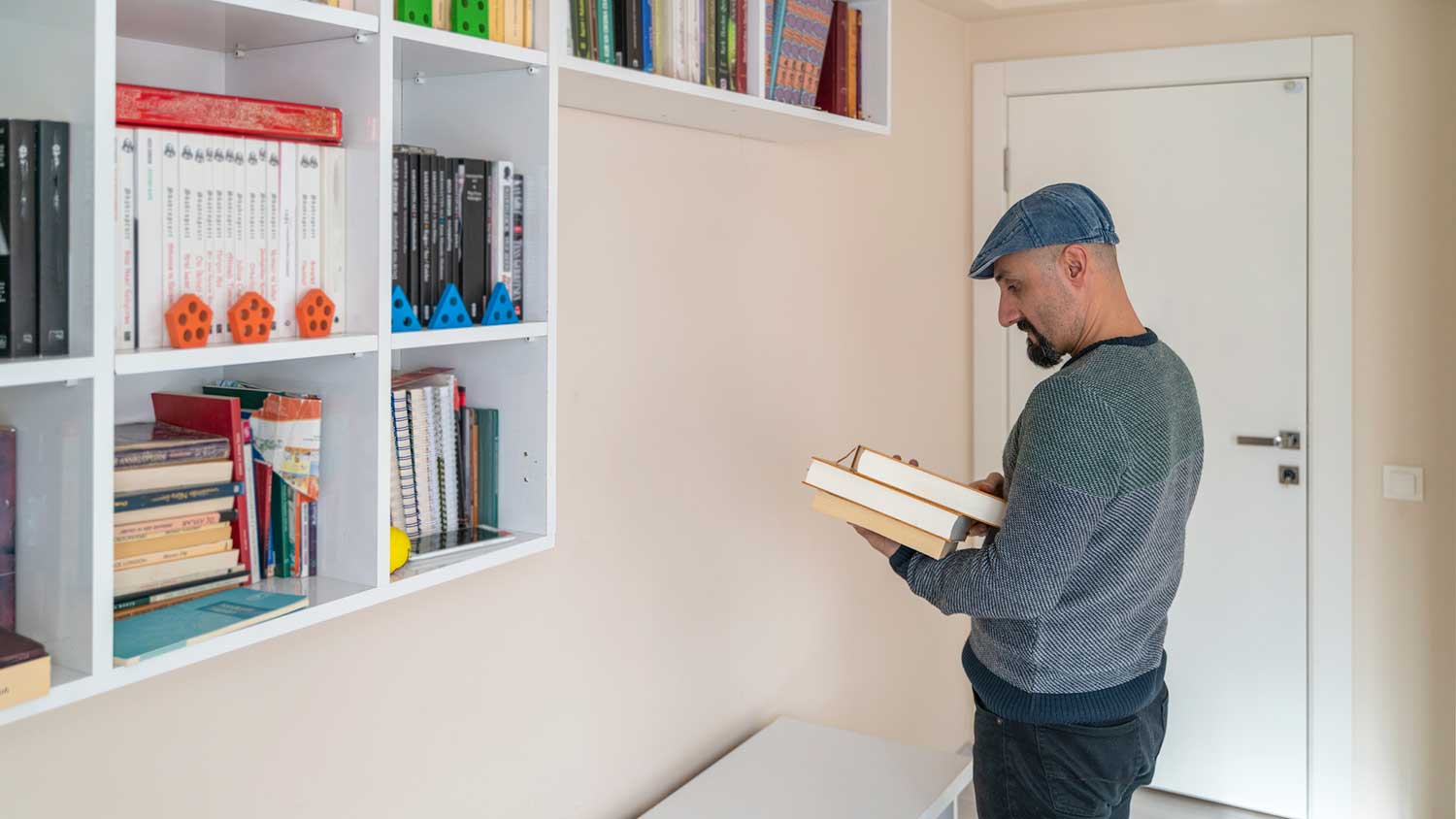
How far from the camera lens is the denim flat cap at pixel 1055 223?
5.84 feet

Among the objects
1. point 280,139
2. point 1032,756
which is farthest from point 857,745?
point 280,139

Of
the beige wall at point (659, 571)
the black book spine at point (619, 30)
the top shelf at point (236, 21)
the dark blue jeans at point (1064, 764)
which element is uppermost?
the black book spine at point (619, 30)

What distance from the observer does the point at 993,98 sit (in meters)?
3.46

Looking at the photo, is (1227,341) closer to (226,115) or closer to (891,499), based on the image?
(891,499)

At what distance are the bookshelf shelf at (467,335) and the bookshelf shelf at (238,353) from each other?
56 mm

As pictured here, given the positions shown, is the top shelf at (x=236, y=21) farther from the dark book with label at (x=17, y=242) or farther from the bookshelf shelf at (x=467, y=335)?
the bookshelf shelf at (x=467, y=335)

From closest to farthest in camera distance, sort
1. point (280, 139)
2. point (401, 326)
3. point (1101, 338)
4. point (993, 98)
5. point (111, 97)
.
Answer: point (111, 97), point (280, 139), point (401, 326), point (1101, 338), point (993, 98)

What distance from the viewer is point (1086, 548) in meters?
1.72

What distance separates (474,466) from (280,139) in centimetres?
53

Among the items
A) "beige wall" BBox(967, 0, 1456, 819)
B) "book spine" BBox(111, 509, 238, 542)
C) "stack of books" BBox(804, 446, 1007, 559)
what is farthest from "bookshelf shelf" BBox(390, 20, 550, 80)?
"beige wall" BBox(967, 0, 1456, 819)

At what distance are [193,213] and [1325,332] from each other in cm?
292

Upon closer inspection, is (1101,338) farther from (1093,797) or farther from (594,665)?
(594,665)

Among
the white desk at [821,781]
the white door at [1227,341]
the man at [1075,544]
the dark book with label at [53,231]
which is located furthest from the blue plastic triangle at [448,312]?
the white door at [1227,341]

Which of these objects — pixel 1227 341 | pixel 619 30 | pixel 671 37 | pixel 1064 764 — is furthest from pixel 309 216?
pixel 1227 341
